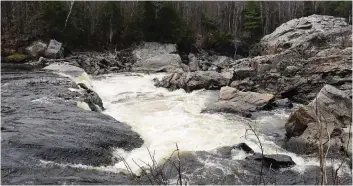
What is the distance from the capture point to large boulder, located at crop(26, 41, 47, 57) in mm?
29484

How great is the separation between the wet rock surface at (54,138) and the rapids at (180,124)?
1.75 ft

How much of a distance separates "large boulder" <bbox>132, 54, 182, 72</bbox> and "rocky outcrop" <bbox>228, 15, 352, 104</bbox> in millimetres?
7414

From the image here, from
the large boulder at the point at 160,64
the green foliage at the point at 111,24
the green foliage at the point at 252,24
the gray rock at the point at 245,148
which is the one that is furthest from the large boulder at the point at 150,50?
the gray rock at the point at 245,148

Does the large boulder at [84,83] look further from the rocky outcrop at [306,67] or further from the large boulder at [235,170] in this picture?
the rocky outcrop at [306,67]

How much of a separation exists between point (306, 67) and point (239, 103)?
16.5ft

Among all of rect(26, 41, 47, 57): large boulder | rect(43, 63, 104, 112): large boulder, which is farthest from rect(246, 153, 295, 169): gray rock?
rect(26, 41, 47, 57): large boulder

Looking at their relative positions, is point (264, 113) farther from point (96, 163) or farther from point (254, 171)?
point (96, 163)

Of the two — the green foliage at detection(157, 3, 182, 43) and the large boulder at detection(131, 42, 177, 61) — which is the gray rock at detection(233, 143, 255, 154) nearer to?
the large boulder at detection(131, 42, 177, 61)

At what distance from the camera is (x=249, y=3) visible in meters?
40.9


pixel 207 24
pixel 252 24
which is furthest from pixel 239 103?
pixel 207 24

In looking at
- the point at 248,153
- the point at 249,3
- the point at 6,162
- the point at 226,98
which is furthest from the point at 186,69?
the point at 6,162

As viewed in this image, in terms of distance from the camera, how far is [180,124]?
1200 centimetres

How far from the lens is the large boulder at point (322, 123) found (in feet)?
32.4

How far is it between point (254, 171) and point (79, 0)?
31217 millimetres
